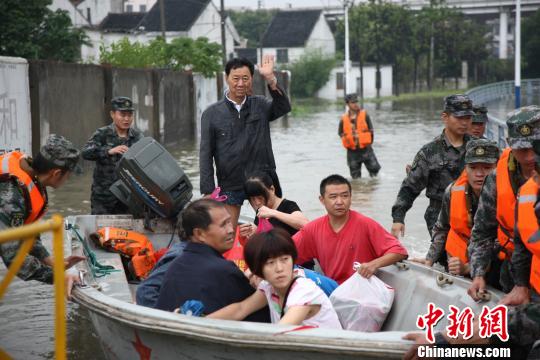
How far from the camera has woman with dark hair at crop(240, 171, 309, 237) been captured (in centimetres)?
690

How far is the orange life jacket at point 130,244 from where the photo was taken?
8052 millimetres

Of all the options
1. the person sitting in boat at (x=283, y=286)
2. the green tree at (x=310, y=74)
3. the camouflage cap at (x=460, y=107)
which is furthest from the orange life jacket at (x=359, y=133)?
the green tree at (x=310, y=74)

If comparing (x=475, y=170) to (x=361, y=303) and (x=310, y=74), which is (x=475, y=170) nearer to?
(x=361, y=303)

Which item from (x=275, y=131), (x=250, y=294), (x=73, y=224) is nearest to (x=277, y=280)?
(x=250, y=294)

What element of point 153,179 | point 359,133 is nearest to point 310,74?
point 359,133

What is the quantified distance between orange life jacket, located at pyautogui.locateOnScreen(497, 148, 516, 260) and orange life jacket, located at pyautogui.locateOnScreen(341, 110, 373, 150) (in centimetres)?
1111

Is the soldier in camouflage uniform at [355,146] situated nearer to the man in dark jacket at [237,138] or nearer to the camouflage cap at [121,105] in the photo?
the camouflage cap at [121,105]

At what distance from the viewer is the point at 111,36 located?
5881 cm

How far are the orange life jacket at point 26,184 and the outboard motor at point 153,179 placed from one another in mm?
2273

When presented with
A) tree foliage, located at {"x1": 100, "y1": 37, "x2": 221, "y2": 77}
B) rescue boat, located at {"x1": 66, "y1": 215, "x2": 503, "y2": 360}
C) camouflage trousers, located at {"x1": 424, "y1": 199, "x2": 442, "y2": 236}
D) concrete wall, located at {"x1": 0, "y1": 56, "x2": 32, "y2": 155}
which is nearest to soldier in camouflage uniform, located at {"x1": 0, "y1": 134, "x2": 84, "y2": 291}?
rescue boat, located at {"x1": 66, "y1": 215, "x2": 503, "y2": 360}

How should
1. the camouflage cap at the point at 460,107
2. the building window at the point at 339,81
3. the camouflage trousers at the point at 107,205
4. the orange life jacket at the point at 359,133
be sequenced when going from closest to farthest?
1. the camouflage cap at the point at 460,107
2. the camouflage trousers at the point at 107,205
3. the orange life jacket at the point at 359,133
4. the building window at the point at 339,81

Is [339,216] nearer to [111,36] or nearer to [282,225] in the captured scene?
[282,225]

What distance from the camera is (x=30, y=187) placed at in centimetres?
615

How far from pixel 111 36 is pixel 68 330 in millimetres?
52203
